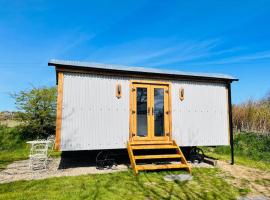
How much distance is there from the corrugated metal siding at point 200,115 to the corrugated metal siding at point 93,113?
199cm

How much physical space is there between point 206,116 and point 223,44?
11.6 metres

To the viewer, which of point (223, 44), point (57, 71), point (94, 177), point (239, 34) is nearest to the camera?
point (94, 177)

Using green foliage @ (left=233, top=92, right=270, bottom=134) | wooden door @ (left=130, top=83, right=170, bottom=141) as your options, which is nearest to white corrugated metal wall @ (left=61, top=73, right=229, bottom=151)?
wooden door @ (left=130, top=83, right=170, bottom=141)

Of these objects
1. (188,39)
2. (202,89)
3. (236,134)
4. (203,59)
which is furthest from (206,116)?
(203,59)

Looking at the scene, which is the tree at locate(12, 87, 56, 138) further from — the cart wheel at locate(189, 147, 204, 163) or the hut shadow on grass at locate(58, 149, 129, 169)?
the cart wheel at locate(189, 147, 204, 163)

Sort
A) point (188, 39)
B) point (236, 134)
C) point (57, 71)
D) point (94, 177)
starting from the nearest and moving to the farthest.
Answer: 1. point (94, 177)
2. point (57, 71)
3. point (236, 134)
4. point (188, 39)

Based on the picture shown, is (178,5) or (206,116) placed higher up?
(178,5)

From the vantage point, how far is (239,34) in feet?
53.4

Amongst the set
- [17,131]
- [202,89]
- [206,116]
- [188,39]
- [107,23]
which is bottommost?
[17,131]

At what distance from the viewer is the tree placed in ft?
44.1

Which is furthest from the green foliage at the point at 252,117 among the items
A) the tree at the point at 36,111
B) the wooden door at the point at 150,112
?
the tree at the point at 36,111

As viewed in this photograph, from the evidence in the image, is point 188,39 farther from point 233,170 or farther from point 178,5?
point 233,170

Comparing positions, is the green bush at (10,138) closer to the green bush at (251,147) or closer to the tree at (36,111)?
the tree at (36,111)

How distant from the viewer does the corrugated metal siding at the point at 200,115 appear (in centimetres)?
822
